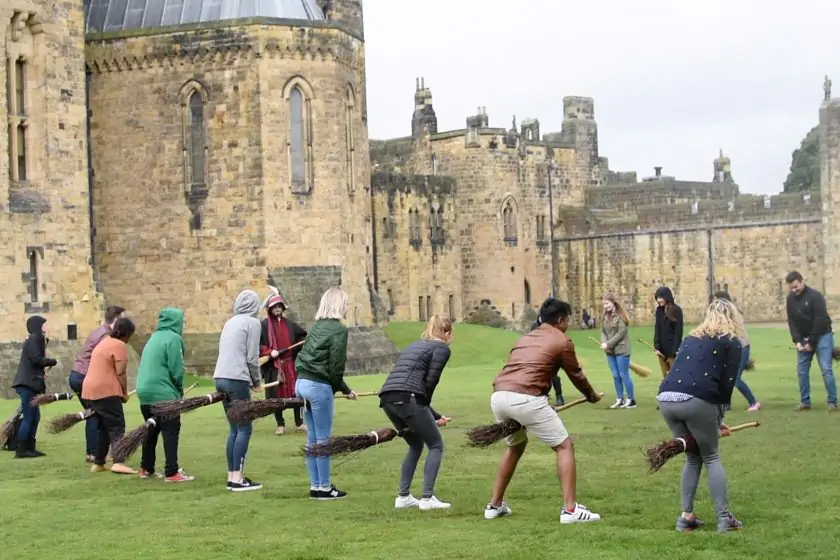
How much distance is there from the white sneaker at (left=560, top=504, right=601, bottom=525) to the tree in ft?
271

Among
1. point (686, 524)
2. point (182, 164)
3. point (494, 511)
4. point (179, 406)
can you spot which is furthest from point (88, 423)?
point (182, 164)

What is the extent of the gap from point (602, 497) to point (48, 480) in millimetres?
6036

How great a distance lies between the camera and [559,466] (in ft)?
40.8

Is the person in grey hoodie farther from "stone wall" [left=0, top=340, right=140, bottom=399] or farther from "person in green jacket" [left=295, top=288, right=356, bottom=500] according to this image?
"stone wall" [left=0, top=340, right=140, bottom=399]

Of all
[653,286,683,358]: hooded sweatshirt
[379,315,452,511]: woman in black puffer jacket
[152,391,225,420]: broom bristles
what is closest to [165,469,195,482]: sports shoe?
[152,391,225,420]: broom bristles

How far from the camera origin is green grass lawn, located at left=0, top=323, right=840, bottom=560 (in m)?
12.0

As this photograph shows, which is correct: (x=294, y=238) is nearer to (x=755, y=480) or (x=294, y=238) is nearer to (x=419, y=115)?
(x=755, y=480)

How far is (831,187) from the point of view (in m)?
57.1

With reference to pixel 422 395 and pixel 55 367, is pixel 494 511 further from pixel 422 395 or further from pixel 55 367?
pixel 55 367

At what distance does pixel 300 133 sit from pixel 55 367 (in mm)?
8557

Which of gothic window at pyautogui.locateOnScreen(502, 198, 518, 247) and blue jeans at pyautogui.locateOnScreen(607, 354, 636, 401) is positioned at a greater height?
gothic window at pyautogui.locateOnScreen(502, 198, 518, 247)

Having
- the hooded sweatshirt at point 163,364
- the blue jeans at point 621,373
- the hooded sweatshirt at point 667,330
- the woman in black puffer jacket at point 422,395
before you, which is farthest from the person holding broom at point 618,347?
the woman in black puffer jacket at point 422,395

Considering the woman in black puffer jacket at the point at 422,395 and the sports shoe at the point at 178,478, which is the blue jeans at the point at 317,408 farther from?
the sports shoe at the point at 178,478

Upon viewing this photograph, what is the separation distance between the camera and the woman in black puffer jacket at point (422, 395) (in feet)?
44.7
